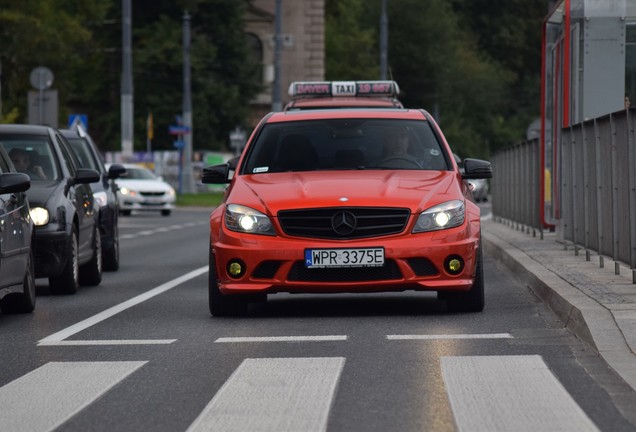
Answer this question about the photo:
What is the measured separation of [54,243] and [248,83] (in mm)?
65776

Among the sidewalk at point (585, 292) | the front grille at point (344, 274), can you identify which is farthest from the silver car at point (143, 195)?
the front grille at point (344, 274)

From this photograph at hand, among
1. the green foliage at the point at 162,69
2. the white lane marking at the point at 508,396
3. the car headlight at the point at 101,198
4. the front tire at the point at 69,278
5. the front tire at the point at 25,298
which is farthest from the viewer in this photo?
the green foliage at the point at 162,69

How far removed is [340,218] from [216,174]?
5.38 feet

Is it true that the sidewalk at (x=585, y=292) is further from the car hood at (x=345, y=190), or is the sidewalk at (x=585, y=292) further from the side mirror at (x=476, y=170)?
the car hood at (x=345, y=190)

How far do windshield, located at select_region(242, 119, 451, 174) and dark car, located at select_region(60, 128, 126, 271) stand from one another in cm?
516

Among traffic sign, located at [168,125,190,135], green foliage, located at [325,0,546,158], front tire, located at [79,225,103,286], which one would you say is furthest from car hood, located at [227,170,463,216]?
green foliage, located at [325,0,546,158]

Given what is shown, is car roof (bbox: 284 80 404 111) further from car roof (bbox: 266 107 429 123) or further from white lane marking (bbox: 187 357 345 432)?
white lane marking (bbox: 187 357 345 432)

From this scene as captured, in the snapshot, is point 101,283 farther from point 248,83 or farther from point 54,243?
point 248,83

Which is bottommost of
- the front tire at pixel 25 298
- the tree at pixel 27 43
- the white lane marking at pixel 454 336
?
the white lane marking at pixel 454 336

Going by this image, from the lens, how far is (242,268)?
13.0 metres

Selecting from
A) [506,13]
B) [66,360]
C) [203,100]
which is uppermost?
[506,13]

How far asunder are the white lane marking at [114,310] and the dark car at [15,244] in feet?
2.05

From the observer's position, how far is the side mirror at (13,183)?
42.8ft

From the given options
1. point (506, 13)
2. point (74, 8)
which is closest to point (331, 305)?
point (74, 8)
